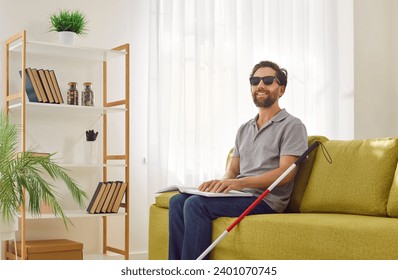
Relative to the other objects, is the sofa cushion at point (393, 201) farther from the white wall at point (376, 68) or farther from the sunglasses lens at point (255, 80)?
the white wall at point (376, 68)

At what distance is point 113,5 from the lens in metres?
4.84

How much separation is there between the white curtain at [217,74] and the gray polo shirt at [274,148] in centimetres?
126

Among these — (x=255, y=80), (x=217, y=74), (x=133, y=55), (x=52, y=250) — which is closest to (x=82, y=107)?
(x=133, y=55)

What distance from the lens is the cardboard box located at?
4.05 metres

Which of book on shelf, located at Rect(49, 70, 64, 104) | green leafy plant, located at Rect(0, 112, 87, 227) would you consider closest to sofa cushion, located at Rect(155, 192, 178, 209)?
green leafy plant, located at Rect(0, 112, 87, 227)

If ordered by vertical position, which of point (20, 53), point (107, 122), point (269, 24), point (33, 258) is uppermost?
point (269, 24)

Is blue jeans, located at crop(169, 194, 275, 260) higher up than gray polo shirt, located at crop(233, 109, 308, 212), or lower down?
lower down

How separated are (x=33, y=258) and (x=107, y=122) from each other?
1.17 metres

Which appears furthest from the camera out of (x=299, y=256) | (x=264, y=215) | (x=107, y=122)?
(x=107, y=122)

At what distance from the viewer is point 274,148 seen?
348cm

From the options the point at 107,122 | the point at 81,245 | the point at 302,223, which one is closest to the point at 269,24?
the point at 107,122

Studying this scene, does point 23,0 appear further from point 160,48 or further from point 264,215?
point 264,215

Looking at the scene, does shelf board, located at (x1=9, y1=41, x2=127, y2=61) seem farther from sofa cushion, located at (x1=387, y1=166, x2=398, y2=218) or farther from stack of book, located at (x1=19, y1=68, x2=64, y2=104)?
sofa cushion, located at (x1=387, y1=166, x2=398, y2=218)

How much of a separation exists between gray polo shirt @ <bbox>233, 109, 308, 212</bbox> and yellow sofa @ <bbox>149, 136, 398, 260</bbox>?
149 mm
